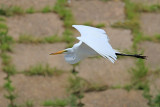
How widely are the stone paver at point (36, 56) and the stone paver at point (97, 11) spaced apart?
18.0 inches

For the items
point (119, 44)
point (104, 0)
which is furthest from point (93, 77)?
point (104, 0)

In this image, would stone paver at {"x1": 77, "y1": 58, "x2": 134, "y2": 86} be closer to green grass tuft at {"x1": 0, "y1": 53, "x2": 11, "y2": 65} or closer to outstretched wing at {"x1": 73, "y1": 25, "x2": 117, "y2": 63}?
green grass tuft at {"x1": 0, "y1": 53, "x2": 11, "y2": 65}

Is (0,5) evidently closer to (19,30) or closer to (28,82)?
(19,30)

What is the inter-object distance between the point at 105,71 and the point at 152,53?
0.46 metres

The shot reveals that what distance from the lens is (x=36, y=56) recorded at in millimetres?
4078

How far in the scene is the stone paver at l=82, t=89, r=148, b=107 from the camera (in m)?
3.76

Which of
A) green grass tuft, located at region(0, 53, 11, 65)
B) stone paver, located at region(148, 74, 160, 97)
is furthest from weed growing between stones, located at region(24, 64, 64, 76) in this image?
stone paver, located at region(148, 74, 160, 97)

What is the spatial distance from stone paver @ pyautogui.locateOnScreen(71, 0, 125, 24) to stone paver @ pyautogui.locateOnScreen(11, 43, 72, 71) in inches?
18.0

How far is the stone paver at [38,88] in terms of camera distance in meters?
3.76

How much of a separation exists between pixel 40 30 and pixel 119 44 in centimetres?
68

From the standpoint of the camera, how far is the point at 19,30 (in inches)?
170

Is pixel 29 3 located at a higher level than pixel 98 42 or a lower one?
lower

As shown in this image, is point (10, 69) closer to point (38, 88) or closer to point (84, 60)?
point (38, 88)

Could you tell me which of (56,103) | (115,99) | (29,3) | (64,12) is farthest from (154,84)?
(29,3)
